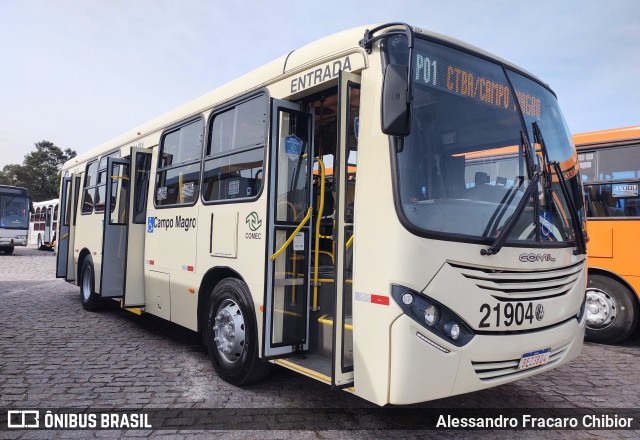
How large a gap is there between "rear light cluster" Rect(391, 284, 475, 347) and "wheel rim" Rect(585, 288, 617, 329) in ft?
14.8

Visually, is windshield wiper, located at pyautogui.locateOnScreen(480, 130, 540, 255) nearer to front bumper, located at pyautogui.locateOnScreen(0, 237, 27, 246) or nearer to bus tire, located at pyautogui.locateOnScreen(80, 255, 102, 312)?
bus tire, located at pyautogui.locateOnScreen(80, 255, 102, 312)

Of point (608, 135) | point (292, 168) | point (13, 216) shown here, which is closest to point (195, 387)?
point (292, 168)

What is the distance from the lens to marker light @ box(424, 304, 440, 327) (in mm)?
3145

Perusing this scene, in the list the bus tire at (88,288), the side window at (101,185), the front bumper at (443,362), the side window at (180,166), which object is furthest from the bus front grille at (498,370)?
the bus tire at (88,288)

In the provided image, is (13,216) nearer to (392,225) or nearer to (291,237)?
(291,237)

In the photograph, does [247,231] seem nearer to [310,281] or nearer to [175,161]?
[310,281]

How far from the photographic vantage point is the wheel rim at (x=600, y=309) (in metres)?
6.64

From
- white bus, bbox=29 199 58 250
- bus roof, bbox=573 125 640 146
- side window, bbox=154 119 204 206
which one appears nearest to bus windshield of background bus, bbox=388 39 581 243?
side window, bbox=154 119 204 206

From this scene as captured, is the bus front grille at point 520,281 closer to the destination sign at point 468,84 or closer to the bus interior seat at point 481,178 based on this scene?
the bus interior seat at point 481,178

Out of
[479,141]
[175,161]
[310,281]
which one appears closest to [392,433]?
[310,281]

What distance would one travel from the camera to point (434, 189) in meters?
3.36

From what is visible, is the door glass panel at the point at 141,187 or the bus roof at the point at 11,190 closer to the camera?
the door glass panel at the point at 141,187

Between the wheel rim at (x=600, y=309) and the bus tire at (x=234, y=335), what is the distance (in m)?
4.78

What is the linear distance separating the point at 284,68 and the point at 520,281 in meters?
2.70
